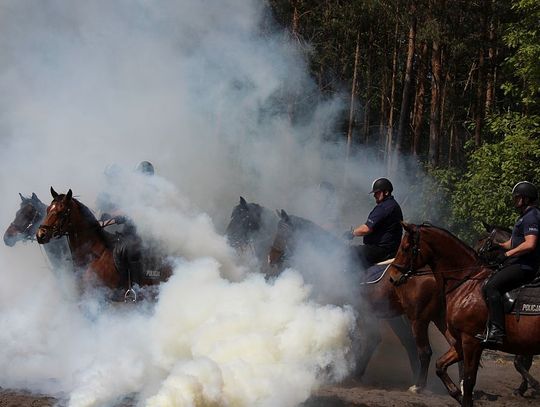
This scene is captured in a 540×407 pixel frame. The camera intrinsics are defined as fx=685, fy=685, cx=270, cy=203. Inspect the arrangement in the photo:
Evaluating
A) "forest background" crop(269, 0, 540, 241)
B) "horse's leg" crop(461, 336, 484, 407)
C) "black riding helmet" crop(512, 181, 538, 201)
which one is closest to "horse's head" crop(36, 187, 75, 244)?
"horse's leg" crop(461, 336, 484, 407)

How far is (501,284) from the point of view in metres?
8.80

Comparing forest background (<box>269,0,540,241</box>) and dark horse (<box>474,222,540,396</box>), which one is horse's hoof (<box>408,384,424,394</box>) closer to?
dark horse (<box>474,222,540,396</box>)

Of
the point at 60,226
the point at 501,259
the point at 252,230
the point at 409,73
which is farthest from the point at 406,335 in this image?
the point at 409,73

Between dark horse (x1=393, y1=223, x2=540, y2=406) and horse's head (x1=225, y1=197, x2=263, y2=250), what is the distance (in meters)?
4.52

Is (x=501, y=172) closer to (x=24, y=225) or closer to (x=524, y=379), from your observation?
(x=524, y=379)

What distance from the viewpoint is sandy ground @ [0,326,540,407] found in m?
9.14

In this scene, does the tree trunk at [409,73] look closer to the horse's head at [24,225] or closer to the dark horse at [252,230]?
the dark horse at [252,230]

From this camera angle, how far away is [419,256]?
31.0 ft

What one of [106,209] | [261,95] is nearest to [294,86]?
[261,95]

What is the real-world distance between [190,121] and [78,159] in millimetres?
3151

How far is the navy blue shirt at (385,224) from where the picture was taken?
1084 cm

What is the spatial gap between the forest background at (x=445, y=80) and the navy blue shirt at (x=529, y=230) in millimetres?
8391

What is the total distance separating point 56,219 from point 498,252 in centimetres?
718

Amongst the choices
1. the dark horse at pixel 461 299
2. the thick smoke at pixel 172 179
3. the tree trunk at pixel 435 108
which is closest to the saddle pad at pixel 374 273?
the dark horse at pixel 461 299
